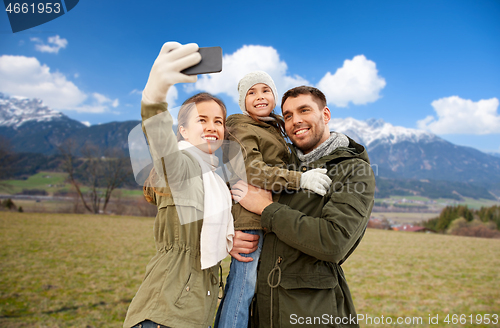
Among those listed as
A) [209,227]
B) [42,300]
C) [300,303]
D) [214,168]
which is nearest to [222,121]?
[214,168]

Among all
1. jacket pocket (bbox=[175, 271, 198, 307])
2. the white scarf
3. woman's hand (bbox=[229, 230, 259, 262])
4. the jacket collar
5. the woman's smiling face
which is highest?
the woman's smiling face

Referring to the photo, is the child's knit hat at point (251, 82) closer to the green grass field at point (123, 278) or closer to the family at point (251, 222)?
the family at point (251, 222)

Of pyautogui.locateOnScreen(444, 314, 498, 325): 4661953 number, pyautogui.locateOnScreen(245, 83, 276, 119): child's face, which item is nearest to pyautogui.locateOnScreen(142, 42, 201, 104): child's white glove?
pyautogui.locateOnScreen(245, 83, 276, 119): child's face

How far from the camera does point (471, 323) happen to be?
9.38 metres

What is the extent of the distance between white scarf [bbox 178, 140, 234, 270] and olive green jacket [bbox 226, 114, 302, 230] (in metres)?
0.21

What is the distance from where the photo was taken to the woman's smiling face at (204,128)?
6.81 ft

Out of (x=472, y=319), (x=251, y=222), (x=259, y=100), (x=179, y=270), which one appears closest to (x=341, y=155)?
(x=251, y=222)

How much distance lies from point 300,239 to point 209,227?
0.68 meters

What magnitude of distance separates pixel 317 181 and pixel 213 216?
0.88 metres

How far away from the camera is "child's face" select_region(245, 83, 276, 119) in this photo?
115 inches

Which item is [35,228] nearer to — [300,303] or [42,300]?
[42,300]

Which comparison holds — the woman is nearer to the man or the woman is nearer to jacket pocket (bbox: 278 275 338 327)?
the man

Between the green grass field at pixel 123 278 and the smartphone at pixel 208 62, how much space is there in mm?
8607

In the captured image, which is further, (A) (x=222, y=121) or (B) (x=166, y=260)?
(A) (x=222, y=121)
